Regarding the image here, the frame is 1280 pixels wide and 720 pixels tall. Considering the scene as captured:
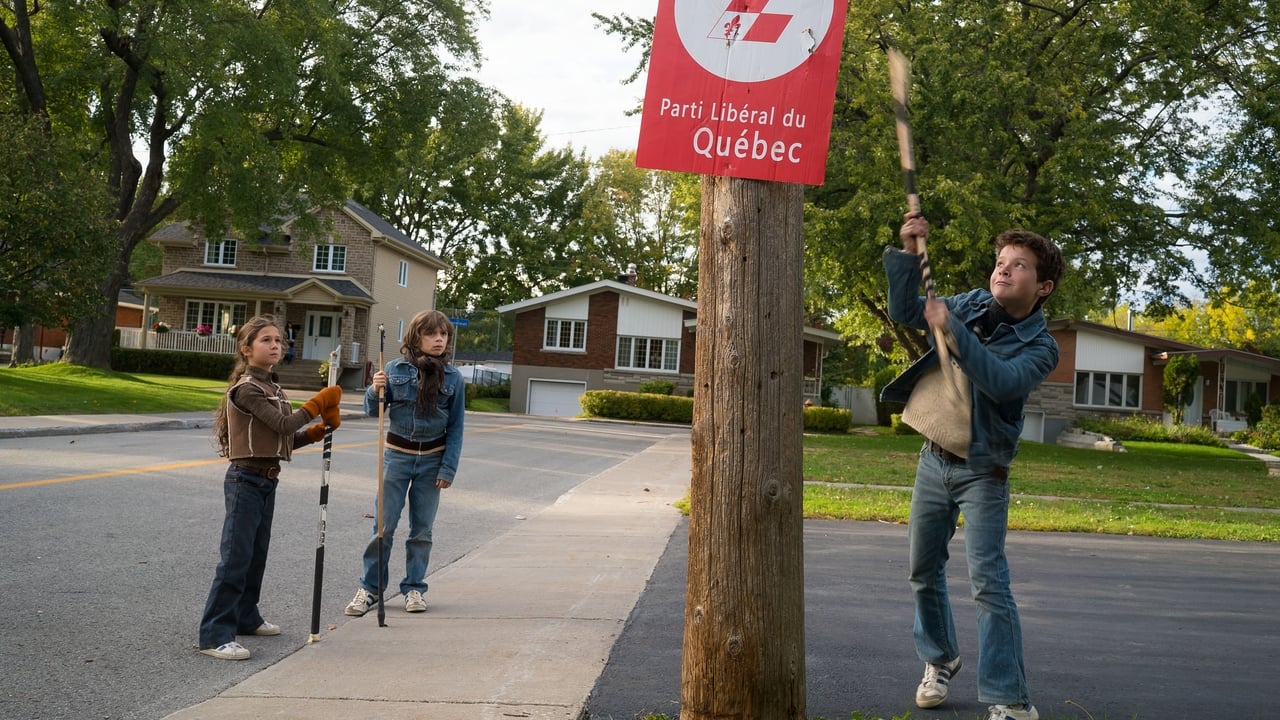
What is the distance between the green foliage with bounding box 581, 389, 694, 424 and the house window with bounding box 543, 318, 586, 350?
22.8 ft

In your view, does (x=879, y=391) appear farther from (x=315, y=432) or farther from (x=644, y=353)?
(x=315, y=432)

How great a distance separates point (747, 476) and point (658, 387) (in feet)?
126

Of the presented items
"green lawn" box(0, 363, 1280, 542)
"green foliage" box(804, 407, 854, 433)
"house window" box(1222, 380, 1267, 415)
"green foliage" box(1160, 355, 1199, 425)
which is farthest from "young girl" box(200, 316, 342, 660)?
"house window" box(1222, 380, 1267, 415)

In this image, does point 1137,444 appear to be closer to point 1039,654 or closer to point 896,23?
point 896,23

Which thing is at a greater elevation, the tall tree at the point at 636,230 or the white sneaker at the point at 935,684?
the tall tree at the point at 636,230

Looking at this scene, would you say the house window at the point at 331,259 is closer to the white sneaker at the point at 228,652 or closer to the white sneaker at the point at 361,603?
the white sneaker at the point at 361,603

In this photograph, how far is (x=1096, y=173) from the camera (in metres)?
22.2

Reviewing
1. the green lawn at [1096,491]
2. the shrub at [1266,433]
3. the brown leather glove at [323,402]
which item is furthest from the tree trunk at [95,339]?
the shrub at [1266,433]

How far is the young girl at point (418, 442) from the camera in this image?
20.6 feet

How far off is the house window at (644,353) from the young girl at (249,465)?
3941 cm

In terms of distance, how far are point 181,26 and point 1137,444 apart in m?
31.0

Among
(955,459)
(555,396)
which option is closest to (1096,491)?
(955,459)

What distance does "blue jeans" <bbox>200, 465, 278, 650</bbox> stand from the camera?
515 cm

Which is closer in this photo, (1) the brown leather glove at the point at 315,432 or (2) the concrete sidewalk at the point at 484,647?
(2) the concrete sidewalk at the point at 484,647
